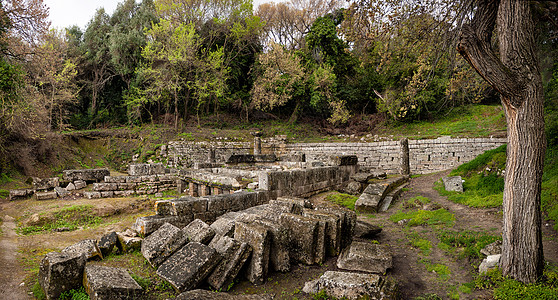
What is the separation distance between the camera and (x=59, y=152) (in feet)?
55.8

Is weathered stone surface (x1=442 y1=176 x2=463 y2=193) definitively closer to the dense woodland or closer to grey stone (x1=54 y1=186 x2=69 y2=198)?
the dense woodland

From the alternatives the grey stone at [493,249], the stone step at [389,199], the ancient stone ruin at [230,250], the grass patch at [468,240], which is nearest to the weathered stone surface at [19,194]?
the ancient stone ruin at [230,250]

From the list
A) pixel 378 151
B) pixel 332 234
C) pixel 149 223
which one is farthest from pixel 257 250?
pixel 378 151

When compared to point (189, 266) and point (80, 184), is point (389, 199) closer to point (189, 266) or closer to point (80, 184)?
point (189, 266)

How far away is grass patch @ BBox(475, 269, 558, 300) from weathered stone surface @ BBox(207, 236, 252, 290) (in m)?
3.19

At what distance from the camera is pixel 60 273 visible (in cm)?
341

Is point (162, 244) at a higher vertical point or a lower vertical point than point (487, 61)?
lower

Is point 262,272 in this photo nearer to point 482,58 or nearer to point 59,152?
point 482,58

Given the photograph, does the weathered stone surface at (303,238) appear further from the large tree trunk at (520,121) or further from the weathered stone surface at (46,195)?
the weathered stone surface at (46,195)

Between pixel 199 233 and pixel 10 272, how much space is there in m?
2.77

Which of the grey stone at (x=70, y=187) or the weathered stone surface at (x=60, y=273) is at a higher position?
the weathered stone surface at (x=60, y=273)

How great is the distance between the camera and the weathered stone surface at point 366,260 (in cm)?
414

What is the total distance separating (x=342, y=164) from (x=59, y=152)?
56.3 feet

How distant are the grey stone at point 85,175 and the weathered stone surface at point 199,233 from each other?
31.9ft
